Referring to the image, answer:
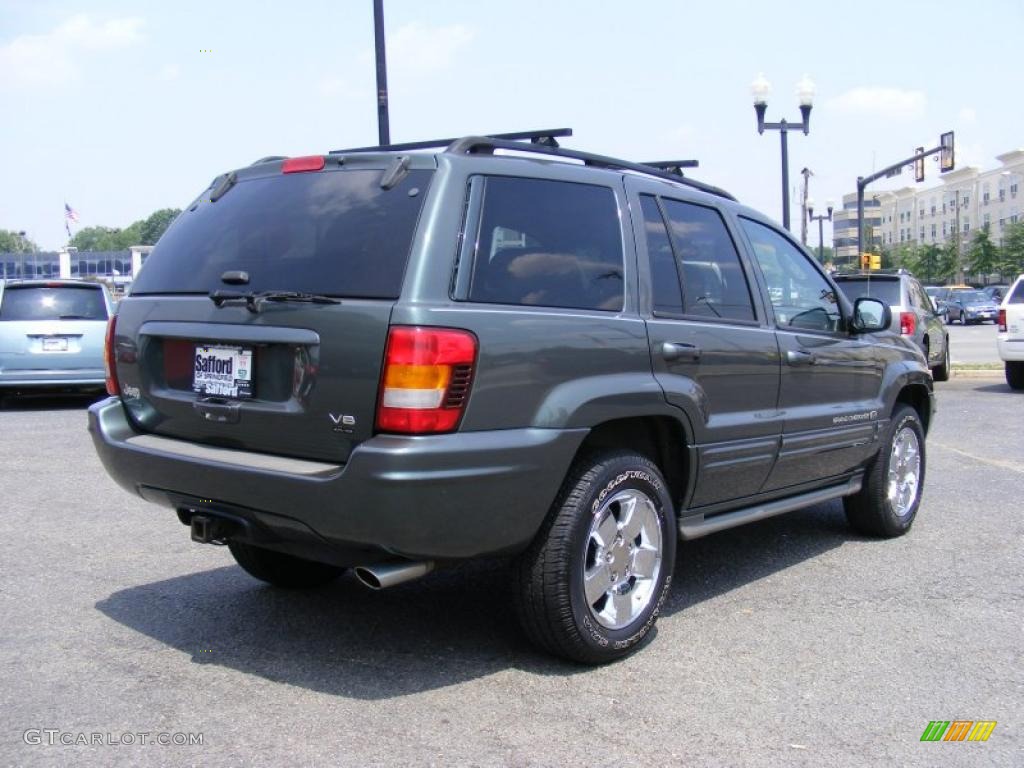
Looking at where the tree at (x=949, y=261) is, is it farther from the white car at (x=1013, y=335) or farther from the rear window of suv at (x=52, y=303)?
the rear window of suv at (x=52, y=303)

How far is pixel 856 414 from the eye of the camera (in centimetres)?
545

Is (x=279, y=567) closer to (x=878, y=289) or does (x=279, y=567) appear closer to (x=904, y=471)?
(x=904, y=471)

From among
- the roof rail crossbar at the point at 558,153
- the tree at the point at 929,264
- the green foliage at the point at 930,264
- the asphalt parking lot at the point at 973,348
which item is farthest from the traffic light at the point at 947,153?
the tree at the point at 929,264

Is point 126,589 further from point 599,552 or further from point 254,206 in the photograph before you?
point 599,552

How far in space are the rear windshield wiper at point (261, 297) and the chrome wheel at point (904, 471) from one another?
3.79 m

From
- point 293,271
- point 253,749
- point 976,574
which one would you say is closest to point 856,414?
point 976,574

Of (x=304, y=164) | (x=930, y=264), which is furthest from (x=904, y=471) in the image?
(x=930, y=264)

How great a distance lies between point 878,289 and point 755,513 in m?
9.75

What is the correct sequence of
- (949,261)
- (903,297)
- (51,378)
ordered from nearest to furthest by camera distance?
(51,378), (903,297), (949,261)

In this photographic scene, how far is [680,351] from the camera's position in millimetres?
4133

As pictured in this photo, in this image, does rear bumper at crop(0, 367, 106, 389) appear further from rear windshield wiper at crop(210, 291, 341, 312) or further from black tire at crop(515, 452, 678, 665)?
black tire at crop(515, 452, 678, 665)

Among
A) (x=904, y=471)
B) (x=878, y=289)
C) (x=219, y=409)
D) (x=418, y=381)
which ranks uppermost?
(x=878, y=289)

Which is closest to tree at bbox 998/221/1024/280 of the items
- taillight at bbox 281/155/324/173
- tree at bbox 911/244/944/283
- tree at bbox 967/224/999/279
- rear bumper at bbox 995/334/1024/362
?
tree at bbox 967/224/999/279

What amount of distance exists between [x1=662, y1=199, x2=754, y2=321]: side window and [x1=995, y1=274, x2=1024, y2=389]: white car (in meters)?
10.4
